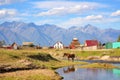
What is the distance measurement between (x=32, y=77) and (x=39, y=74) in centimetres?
356

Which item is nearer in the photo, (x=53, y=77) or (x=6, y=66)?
(x=53, y=77)

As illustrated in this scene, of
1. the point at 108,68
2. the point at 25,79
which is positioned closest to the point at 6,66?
the point at 25,79

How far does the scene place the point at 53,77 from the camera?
175 ft

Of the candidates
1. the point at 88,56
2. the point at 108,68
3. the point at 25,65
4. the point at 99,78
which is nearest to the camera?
the point at 99,78

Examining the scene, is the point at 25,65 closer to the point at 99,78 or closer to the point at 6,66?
the point at 6,66

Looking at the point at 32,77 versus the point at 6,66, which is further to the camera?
the point at 6,66

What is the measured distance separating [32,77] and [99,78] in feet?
45.1

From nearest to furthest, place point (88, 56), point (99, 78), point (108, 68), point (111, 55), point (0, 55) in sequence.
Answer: point (99, 78), point (0, 55), point (108, 68), point (111, 55), point (88, 56)

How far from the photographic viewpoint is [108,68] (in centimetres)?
8100

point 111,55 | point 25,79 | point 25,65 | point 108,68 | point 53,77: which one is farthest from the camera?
point 111,55

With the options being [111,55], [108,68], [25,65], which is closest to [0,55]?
[25,65]

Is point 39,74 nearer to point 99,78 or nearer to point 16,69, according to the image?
point 16,69

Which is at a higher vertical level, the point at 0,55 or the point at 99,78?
the point at 0,55

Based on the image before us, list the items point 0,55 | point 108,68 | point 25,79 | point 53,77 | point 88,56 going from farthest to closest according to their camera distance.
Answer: point 88,56, point 108,68, point 0,55, point 53,77, point 25,79
